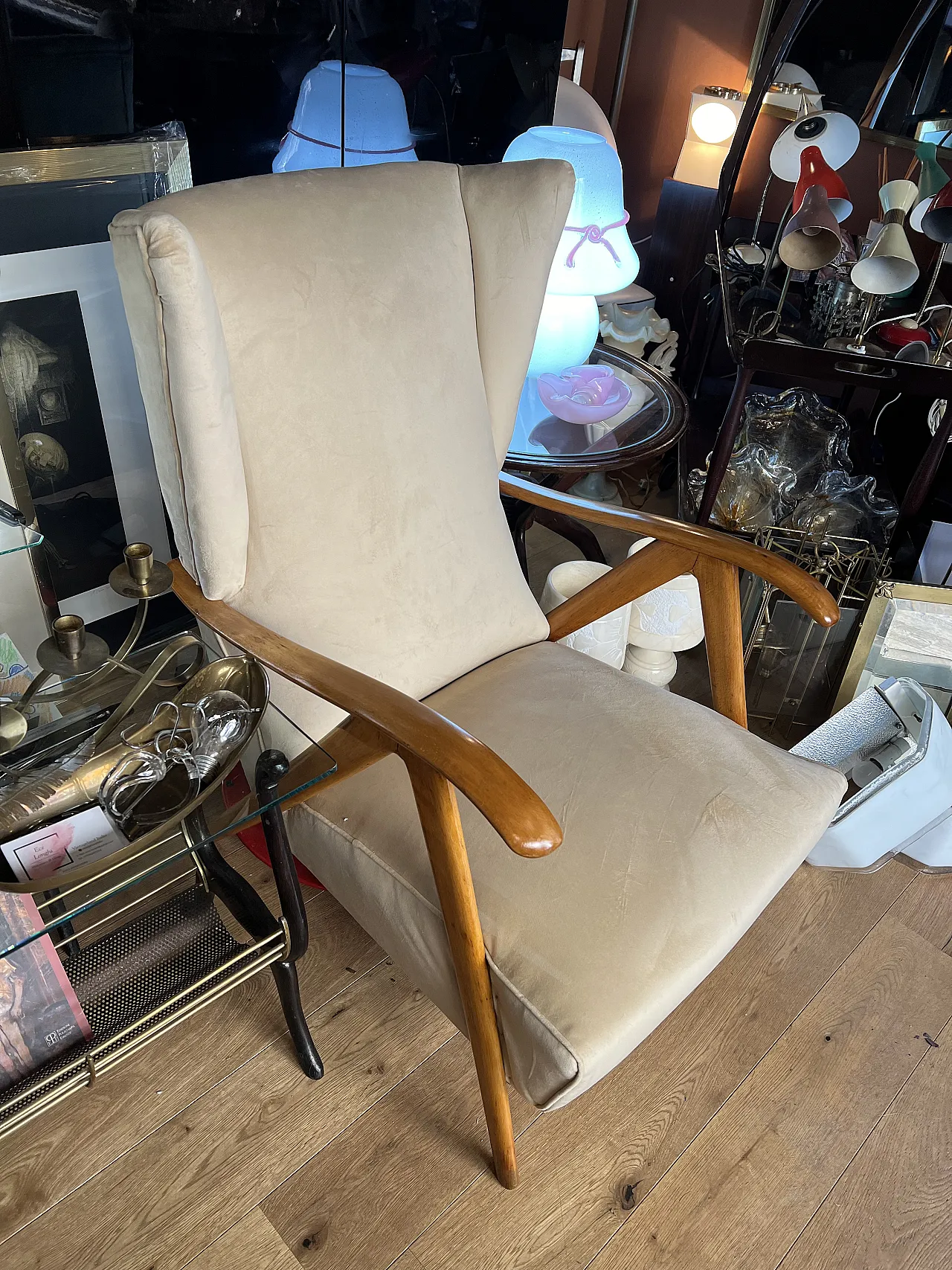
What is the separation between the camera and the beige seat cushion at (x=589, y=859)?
0.89m

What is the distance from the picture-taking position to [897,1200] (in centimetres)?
113

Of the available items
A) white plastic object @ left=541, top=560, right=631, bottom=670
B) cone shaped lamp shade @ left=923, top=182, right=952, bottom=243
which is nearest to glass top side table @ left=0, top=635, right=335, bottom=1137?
white plastic object @ left=541, top=560, right=631, bottom=670

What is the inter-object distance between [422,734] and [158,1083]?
681 millimetres

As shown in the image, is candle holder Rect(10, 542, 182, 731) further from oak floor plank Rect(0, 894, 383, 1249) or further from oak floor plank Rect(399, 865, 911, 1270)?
oak floor plank Rect(399, 865, 911, 1270)

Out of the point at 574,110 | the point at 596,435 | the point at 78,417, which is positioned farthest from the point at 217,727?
the point at 574,110

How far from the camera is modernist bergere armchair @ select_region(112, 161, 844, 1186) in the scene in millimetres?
895

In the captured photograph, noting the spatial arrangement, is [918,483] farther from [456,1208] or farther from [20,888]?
[20,888]

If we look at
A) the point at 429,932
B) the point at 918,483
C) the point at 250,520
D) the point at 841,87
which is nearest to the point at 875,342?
the point at 918,483

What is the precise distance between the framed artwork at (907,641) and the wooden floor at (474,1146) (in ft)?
1.75

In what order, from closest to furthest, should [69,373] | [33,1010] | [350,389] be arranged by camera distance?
[33,1010] < [350,389] < [69,373]

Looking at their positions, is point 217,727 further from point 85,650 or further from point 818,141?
point 818,141

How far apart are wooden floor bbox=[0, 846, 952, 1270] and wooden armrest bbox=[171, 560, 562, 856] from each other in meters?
0.53

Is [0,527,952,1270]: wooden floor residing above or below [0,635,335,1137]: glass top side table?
below

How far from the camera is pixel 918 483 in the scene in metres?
1.59
